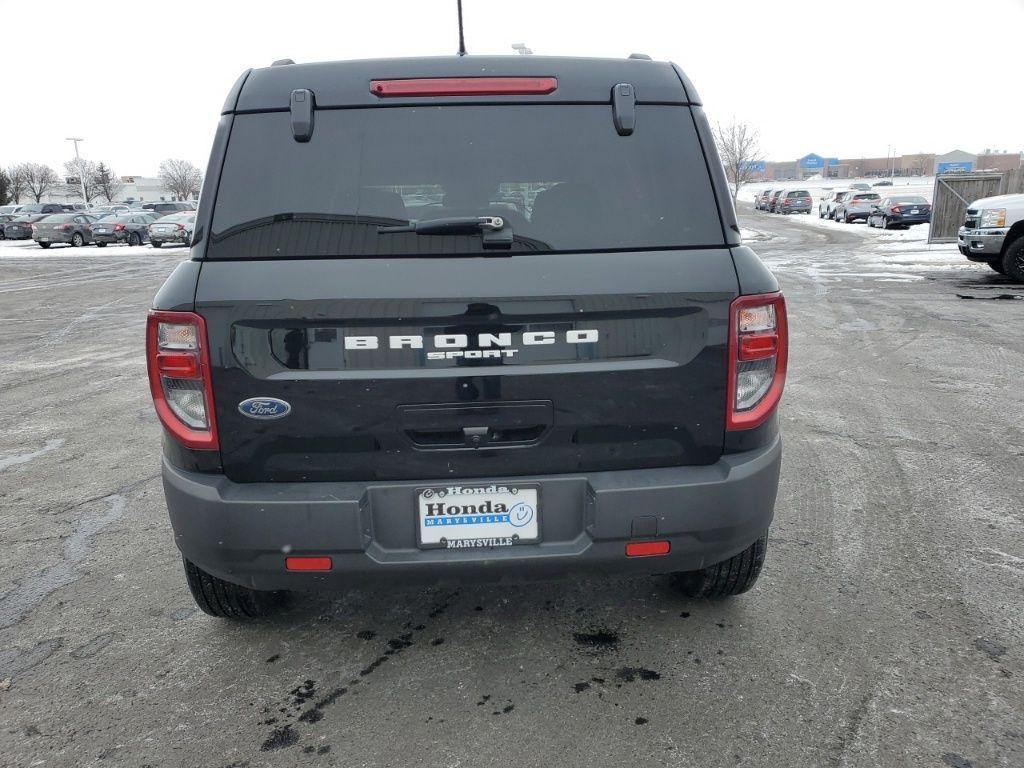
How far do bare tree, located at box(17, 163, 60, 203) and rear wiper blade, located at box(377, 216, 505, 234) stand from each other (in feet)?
369

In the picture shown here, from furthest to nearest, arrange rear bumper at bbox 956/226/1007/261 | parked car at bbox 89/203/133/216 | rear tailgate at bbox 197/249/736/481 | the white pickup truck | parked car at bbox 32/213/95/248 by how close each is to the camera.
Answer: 1. parked car at bbox 89/203/133/216
2. parked car at bbox 32/213/95/248
3. rear bumper at bbox 956/226/1007/261
4. the white pickup truck
5. rear tailgate at bbox 197/249/736/481

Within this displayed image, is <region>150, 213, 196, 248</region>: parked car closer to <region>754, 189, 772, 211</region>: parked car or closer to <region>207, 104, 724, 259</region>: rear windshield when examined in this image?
<region>207, 104, 724, 259</region>: rear windshield

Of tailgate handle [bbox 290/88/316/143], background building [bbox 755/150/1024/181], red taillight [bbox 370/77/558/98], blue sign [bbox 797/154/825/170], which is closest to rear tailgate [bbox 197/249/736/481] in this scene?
tailgate handle [bbox 290/88/316/143]

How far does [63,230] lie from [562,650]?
38.8m

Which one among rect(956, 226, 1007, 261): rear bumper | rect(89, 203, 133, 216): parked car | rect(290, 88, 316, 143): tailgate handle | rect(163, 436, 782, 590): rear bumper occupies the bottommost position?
rect(956, 226, 1007, 261): rear bumper

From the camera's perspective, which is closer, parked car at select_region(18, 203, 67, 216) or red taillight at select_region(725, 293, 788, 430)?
red taillight at select_region(725, 293, 788, 430)

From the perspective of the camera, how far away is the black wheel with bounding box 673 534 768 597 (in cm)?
291

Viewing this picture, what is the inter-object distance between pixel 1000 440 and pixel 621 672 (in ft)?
13.0

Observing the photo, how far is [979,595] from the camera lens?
3.15m

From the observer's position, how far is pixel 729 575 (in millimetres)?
2979

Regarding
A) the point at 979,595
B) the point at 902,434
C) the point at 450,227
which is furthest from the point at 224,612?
the point at 902,434

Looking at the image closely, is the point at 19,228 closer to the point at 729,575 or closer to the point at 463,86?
the point at 463,86

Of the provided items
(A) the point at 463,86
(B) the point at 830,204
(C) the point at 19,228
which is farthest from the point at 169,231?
(B) the point at 830,204

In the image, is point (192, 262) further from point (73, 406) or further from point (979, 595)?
point (73, 406)
